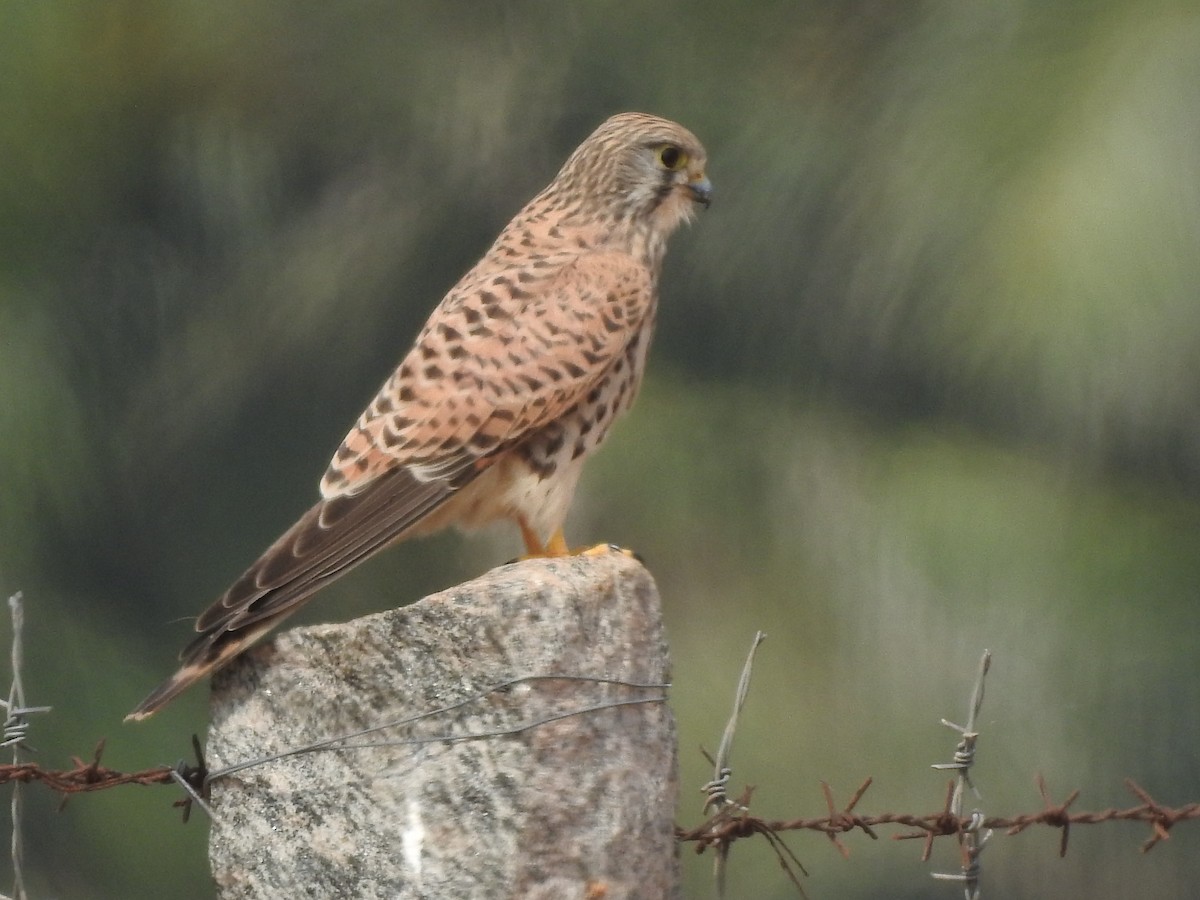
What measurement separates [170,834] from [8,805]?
485 millimetres

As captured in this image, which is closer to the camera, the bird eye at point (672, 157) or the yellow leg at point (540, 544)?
the yellow leg at point (540, 544)

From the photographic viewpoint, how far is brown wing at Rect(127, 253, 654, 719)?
6.68ft

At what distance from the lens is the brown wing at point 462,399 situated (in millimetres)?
2037

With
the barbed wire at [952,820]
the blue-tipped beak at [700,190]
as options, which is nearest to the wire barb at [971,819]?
the barbed wire at [952,820]

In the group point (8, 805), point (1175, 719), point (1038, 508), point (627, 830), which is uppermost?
point (627, 830)

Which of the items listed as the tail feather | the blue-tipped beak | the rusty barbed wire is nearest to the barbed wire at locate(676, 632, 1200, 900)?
the rusty barbed wire

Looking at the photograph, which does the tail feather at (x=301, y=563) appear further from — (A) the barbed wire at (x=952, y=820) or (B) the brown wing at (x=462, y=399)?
(A) the barbed wire at (x=952, y=820)

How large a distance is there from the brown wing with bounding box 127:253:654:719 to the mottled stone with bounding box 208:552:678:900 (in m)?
0.37

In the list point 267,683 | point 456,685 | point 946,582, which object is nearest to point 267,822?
point 267,683

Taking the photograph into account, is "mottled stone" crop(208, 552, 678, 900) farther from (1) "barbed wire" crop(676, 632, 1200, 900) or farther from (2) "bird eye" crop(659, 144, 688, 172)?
(2) "bird eye" crop(659, 144, 688, 172)

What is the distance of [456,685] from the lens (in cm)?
150

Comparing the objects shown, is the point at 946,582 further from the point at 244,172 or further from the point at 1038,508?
the point at 244,172

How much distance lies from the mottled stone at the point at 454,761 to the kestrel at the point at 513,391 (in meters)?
0.37

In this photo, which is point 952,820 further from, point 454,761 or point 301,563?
point 301,563
